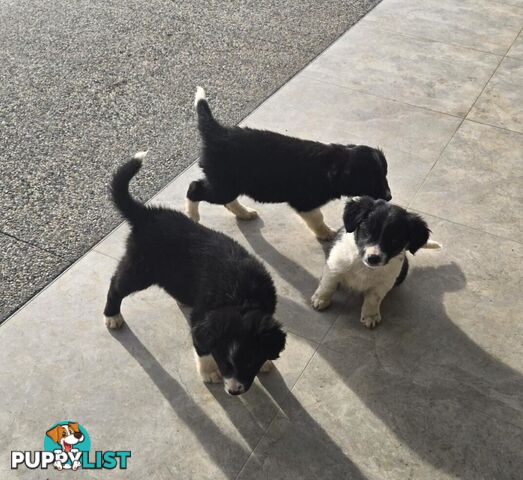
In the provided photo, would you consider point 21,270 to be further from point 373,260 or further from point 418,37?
point 418,37

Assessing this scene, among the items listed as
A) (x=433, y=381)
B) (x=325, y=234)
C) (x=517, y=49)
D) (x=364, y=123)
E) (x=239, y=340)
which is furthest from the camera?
(x=517, y=49)

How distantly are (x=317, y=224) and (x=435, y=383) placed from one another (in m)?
1.31

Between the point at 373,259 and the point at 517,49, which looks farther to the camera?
the point at 517,49

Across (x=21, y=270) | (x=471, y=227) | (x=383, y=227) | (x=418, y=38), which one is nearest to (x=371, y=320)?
(x=383, y=227)

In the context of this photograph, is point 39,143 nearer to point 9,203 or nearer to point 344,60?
point 9,203

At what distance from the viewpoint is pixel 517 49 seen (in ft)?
21.9

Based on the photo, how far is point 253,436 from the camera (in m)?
3.05

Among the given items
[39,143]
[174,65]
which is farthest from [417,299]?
[174,65]

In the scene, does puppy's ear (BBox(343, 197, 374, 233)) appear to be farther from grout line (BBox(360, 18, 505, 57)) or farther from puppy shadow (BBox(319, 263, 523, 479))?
grout line (BBox(360, 18, 505, 57))

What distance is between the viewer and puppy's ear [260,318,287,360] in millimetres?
2751

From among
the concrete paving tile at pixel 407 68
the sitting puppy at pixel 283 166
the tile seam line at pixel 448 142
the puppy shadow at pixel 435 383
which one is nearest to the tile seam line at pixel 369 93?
the concrete paving tile at pixel 407 68

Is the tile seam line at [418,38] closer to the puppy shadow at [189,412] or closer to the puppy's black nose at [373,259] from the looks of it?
the puppy's black nose at [373,259]

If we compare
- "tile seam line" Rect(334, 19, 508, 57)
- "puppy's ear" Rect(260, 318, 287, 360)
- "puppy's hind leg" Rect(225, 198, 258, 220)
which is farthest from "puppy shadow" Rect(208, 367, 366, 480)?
"tile seam line" Rect(334, 19, 508, 57)

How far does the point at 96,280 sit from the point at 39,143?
1753mm
